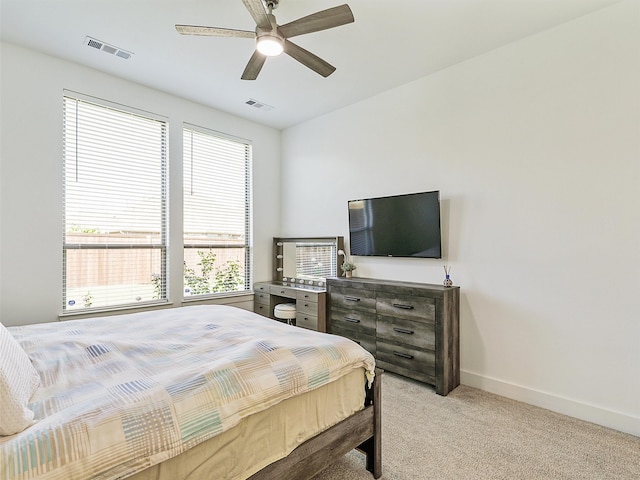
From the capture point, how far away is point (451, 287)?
3109mm

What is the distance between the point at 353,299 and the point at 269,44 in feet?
8.35

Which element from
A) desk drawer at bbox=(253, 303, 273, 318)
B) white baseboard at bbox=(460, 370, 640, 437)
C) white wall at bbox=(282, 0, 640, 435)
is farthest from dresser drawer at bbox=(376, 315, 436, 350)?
desk drawer at bbox=(253, 303, 273, 318)

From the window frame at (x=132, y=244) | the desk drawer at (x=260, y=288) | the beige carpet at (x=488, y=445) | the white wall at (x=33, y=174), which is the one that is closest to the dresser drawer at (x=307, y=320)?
the desk drawer at (x=260, y=288)

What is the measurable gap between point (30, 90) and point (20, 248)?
1473mm

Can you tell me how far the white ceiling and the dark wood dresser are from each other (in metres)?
2.21

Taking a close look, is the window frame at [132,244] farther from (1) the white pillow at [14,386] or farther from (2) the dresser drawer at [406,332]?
(2) the dresser drawer at [406,332]

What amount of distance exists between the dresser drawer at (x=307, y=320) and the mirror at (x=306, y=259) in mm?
559

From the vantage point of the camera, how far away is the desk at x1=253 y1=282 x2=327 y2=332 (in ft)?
12.7

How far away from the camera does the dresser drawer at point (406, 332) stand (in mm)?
2988

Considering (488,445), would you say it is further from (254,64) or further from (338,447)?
(254,64)

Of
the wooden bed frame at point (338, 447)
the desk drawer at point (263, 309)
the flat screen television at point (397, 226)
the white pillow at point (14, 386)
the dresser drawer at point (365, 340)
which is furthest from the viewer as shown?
the desk drawer at point (263, 309)

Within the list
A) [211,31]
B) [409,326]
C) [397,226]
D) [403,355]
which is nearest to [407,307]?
[409,326]

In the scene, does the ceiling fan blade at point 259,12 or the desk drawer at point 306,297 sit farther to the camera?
the desk drawer at point 306,297

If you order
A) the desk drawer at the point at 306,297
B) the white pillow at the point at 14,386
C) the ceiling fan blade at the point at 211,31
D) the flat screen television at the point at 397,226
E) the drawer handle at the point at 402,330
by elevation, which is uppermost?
the ceiling fan blade at the point at 211,31
